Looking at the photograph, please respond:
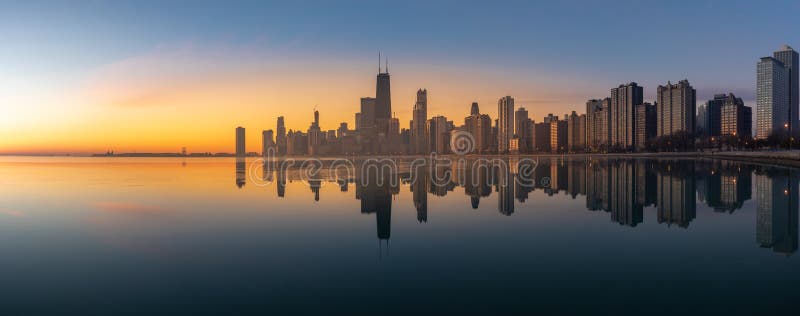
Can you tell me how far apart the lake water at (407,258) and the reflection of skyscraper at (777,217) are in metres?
0.10

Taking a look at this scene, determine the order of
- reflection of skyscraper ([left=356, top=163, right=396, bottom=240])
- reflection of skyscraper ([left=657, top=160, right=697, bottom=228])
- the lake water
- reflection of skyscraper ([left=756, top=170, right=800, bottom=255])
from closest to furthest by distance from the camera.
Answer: the lake water → reflection of skyscraper ([left=756, top=170, right=800, bottom=255]) → reflection of skyscraper ([left=356, top=163, right=396, bottom=240]) → reflection of skyscraper ([left=657, top=160, right=697, bottom=228])

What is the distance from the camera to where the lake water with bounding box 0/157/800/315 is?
10.5m

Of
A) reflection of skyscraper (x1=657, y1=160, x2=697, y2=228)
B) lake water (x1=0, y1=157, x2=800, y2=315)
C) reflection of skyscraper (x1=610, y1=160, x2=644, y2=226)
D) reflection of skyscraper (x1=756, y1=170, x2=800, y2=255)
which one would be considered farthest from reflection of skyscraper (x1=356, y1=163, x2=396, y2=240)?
reflection of skyscraper (x1=756, y1=170, x2=800, y2=255)

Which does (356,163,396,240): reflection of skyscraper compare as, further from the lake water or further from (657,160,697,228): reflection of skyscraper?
(657,160,697,228): reflection of skyscraper

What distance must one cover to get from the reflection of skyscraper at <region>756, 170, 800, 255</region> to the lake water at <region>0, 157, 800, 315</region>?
0.32 feet

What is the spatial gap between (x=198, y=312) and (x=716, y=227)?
19718mm

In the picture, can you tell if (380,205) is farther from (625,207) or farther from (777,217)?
(777,217)

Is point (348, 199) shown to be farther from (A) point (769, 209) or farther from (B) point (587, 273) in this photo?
(A) point (769, 209)

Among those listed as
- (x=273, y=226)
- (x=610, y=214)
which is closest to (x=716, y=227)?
(x=610, y=214)

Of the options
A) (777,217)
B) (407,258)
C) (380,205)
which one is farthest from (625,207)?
(407,258)

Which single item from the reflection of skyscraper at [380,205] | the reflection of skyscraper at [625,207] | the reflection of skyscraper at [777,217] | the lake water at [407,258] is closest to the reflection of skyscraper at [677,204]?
the lake water at [407,258]

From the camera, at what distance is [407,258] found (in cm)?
1473

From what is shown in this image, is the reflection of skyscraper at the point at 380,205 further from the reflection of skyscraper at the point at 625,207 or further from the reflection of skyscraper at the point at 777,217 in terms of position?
the reflection of skyscraper at the point at 777,217

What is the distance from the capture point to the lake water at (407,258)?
34.5ft
